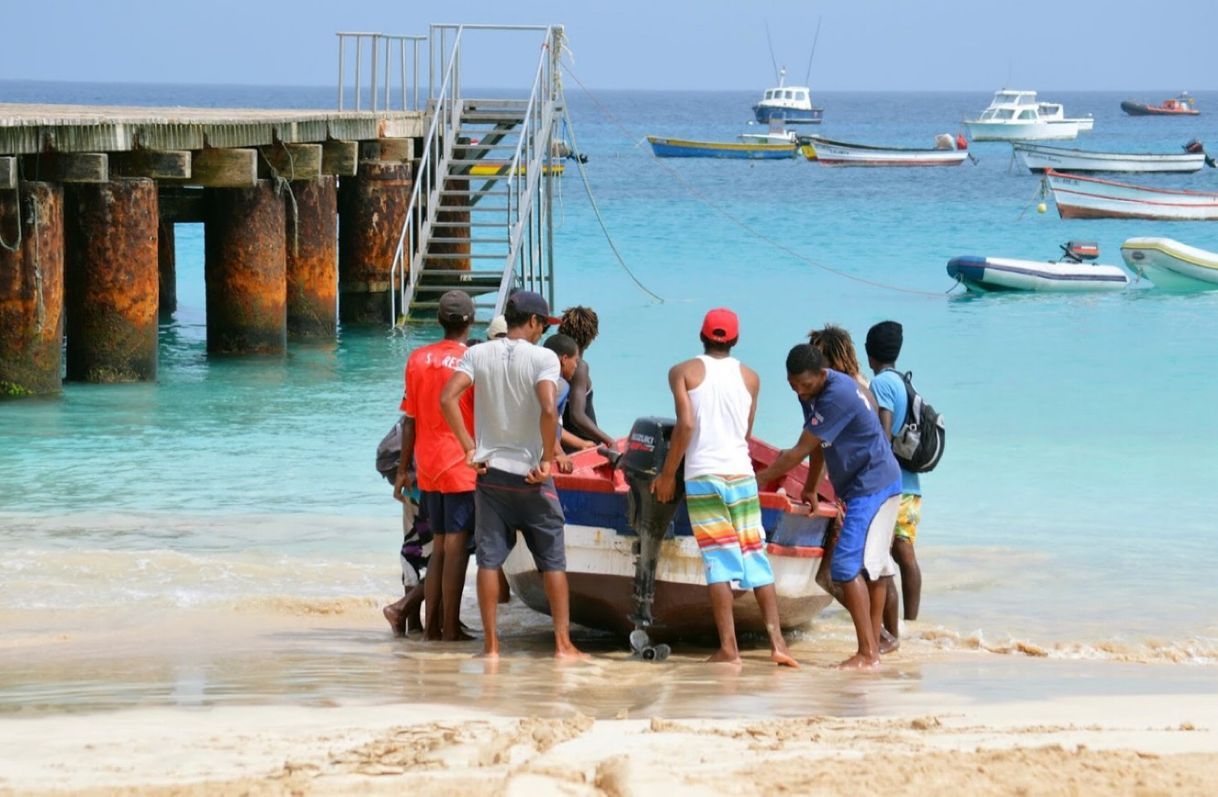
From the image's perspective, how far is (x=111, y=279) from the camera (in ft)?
51.4

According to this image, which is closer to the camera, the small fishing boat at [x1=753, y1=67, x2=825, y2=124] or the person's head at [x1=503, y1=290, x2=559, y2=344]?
the person's head at [x1=503, y1=290, x2=559, y2=344]

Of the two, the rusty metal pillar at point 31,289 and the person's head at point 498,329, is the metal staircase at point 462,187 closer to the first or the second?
the rusty metal pillar at point 31,289

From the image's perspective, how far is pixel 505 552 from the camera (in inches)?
273

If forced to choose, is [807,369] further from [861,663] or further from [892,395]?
[861,663]

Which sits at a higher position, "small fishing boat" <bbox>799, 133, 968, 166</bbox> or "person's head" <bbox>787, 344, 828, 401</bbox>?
"small fishing boat" <bbox>799, 133, 968, 166</bbox>

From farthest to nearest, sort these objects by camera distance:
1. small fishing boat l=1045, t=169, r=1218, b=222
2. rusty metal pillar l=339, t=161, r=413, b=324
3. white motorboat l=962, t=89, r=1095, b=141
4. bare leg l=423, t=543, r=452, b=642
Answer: white motorboat l=962, t=89, r=1095, b=141 < small fishing boat l=1045, t=169, r=1218, b=222 < rusty metal pillar l=339, t=161, r=413, b=324 < bare leg l=423, t=543, r=452, b=642

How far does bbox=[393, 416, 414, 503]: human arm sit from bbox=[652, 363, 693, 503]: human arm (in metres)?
1.11

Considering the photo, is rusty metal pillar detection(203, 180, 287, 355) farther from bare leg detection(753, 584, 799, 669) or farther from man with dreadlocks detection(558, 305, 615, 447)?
bare leg detection(753, 584, 799, 669)

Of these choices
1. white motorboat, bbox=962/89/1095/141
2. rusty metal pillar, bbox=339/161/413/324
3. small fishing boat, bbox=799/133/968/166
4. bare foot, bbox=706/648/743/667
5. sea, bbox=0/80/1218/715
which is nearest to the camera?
sea, bbox=0/80/1218/715

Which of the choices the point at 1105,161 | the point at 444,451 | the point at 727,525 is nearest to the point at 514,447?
the point at 444,451

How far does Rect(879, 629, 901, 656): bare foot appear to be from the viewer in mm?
7503

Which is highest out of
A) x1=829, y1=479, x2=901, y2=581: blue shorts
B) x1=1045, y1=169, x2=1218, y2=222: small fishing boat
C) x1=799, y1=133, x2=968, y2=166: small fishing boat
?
x1=799, y1=133, x2=968, y2=166: small fishing boat

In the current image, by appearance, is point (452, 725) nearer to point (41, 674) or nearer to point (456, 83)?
point (41, 674)

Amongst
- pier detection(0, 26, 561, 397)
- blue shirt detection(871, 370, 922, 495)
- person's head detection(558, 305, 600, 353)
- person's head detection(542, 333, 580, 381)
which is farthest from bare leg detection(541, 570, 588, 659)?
pier detection(0, 26, 561, 397)
